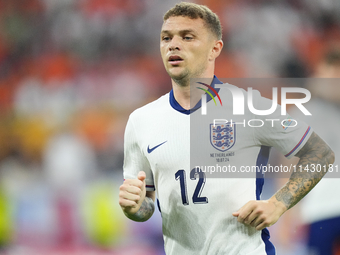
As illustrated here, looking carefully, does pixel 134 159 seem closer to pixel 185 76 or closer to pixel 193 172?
pixel 193 172

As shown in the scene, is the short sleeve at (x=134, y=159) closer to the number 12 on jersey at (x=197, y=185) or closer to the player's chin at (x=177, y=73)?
the number 12 on jersey at (x=197, y=185)

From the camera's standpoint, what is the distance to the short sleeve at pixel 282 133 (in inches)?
82.0

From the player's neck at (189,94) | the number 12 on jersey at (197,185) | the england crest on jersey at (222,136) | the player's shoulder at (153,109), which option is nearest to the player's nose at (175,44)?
the player's neck at (189,94)

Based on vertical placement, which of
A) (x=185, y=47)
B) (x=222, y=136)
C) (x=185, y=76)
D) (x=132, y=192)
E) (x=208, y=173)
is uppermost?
(x=185, y=47)

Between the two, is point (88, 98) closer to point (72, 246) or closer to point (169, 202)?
point (72, 246)

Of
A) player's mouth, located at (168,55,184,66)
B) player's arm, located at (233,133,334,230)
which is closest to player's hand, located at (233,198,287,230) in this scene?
player's arm, located at (233,133,334,230)

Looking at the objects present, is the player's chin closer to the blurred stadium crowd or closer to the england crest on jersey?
the england crest on jersey

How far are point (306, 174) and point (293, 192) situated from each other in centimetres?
13

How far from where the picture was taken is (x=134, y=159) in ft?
7.77

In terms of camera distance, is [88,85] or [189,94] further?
[88,85]

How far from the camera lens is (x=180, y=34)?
89.9 inches

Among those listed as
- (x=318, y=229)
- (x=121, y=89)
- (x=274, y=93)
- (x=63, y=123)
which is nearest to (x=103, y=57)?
(x=121, y=89)

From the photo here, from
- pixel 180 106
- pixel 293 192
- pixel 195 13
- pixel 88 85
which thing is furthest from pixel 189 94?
pixel 88 85

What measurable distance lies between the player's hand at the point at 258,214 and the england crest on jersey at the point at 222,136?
1.30 feet
